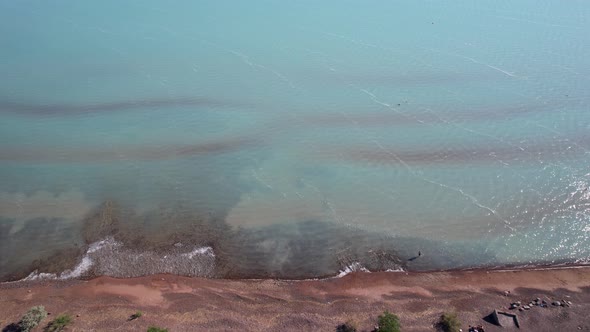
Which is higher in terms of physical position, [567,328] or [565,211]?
[565,211]

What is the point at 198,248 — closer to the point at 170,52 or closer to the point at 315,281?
the point at 315,281

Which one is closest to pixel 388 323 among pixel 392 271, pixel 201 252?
pixel 392 271

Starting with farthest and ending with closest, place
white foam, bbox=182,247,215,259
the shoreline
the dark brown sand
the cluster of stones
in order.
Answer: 1. white foam, bbox=182,247,215,259
2. the shoreline
3. the cluster of stones
4. the dark brown sand

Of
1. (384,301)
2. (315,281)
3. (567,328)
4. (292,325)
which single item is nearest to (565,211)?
(567,328)

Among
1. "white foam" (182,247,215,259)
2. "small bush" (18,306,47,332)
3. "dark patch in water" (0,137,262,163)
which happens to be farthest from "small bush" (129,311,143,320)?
"dark patch in water" (0,137,262,163)

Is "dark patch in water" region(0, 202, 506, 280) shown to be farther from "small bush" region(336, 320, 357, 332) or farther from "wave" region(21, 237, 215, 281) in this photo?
"small bush" region(336, 320, 357, 332)

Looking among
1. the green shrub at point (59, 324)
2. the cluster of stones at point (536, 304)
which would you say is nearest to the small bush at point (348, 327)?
the cluster of stones at point (536, 304)

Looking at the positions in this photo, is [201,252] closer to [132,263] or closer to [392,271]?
[132,263]
